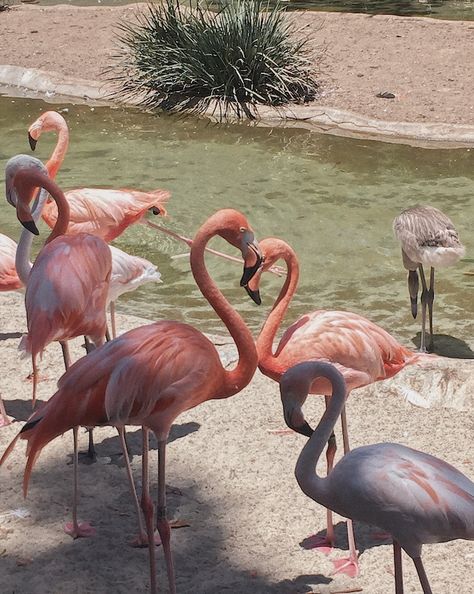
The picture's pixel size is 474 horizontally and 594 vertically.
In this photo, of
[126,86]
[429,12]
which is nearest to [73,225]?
[126,86]

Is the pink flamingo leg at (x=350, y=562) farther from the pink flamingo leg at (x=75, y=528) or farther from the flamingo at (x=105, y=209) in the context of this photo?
the flamingo at (x=105, y=209)

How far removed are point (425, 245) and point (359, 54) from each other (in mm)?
6199

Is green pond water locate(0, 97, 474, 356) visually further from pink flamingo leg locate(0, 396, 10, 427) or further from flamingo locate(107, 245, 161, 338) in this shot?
pink flamingo leg locate(0, 396, 10, 427)

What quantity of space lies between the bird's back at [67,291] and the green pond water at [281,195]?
201 cm

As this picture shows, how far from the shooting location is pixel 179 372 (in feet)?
11.8

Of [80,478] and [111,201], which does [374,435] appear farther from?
[111,201]

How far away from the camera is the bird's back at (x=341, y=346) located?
4.02 metres

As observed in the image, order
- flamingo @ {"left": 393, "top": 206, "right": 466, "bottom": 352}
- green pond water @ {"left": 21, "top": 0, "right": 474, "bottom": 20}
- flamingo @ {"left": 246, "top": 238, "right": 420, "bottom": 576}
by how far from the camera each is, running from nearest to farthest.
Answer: flamingo @ {"left": 246, "top": 238, "right": 420, "bottom": 576}, flamingo @ {"left": 393, "top": 206, "right": 466, "bottom": 352}, green pond water @ {"left": 21, "top": 0, "right": 474, "bottom": 20}

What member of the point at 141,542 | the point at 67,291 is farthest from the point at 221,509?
the point at 67,291

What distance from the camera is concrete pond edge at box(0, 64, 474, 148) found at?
941 cm

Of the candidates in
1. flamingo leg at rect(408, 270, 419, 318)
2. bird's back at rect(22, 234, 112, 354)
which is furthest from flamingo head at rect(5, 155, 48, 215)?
flamingo leg at rect(408, 270, 419, 318)

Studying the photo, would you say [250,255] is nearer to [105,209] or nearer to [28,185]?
[28,185]

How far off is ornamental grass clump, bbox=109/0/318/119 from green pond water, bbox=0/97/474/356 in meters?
0.40

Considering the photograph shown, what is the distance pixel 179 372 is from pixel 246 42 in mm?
7560
